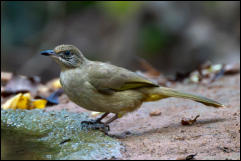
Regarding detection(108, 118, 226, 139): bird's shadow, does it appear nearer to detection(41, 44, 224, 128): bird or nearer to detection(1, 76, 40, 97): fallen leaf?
detection(41, 44, 224, 128): bird

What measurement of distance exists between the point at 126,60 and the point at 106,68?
8378mm

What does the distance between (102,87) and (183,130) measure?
3.61ft

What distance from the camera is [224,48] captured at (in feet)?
44.0

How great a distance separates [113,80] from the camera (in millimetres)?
4844

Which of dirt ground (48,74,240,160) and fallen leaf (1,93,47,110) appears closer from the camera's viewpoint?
dirt ground (48,74,240,160)

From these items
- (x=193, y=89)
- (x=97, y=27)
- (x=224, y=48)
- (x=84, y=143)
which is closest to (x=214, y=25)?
(x=224, y=48)

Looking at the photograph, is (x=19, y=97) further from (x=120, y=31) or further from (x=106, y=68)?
(x=120, y=31)

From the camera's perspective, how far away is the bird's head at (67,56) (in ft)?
16.5

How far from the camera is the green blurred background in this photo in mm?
12539

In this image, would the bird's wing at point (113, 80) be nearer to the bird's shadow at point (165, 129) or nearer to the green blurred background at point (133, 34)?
the bird's shadow at point (165, 129)

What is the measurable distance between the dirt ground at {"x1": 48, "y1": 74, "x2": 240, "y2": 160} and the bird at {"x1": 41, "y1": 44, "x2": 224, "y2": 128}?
0.34m

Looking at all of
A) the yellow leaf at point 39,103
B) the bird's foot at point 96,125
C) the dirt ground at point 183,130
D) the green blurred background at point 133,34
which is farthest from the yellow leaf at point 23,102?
the green blurred background at point 133,34

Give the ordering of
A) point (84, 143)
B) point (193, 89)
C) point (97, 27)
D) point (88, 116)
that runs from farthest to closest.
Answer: point (97, 27) < point (193, 89) < point (88, 116) < point (84, 143)

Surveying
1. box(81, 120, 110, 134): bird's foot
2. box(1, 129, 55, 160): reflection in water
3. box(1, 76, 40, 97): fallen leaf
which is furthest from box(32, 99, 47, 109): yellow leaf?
box(1, 129, 55, 160): reflection in water
